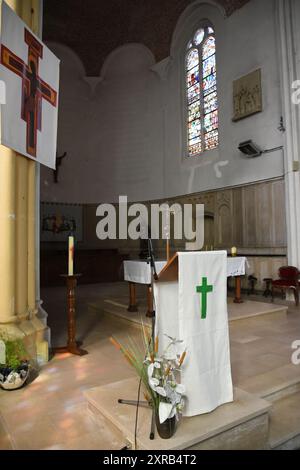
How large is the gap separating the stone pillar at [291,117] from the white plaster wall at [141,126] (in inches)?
47.1

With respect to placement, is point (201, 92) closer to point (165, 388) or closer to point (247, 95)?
point (247, 95)

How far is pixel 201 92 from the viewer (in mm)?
10227

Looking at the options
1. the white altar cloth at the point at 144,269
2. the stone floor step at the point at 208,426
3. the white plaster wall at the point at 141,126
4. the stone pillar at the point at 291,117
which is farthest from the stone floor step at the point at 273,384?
the white plaster wall at the point at 141,126

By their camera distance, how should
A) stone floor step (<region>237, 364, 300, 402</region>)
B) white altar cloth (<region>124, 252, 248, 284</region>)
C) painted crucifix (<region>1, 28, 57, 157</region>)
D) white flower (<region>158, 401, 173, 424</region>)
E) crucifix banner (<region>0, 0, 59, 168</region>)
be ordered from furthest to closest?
white altar cloth (<region>124, 252, 248, 284</region>)
painted crucifix (<region>1, 28, 57, 157</region>)
crucifix banner (<region>0, 0, 59, 168</region>)
stone floor step (<region>237, 364, 300, 402</region>)
white flower (<region>158, 401, 173, 424</region>)

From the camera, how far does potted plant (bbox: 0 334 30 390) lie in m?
2.86

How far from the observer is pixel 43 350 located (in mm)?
3570

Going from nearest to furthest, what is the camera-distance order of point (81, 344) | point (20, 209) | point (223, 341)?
point (223, 341) → point (20, 209) → point (81, 344)

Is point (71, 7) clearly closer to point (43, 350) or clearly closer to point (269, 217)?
point (269, 217)

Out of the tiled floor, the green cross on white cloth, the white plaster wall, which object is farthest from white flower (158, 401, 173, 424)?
the white plaster wall

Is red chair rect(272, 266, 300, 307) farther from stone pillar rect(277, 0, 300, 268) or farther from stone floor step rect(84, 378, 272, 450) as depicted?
stone floor step rect(84, 378, 272, 450)

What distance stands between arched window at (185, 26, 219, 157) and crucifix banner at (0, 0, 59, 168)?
6.80 meters

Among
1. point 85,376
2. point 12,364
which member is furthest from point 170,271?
point 12,364
